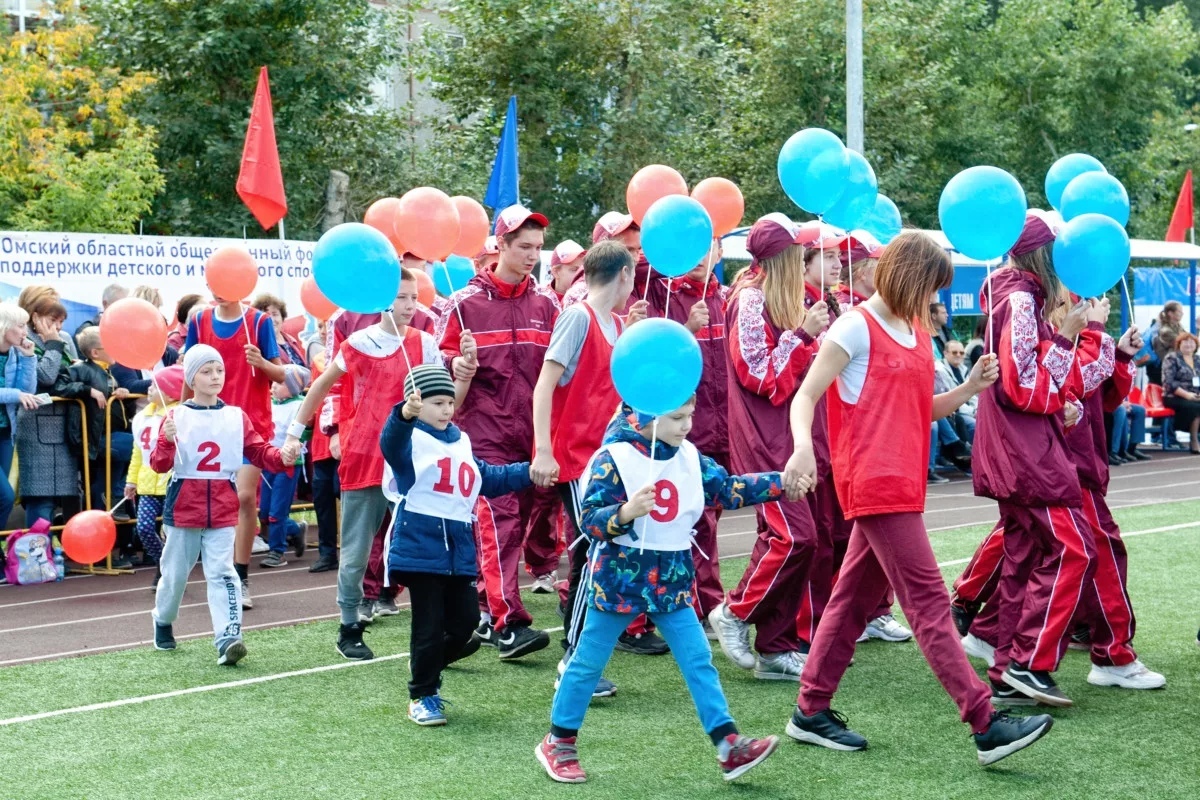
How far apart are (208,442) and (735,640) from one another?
2.85m

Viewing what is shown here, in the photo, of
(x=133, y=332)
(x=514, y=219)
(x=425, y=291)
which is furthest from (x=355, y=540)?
(x=425, y=291)

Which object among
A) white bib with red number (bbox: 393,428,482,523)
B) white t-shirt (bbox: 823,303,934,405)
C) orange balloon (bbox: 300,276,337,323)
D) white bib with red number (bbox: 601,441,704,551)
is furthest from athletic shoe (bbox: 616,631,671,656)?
orange balloon (bbox: 300,276,337,323)

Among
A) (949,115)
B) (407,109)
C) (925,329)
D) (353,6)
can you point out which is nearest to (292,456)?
(925,329)

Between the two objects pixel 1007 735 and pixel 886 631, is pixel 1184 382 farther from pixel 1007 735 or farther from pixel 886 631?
pixel 1007 735

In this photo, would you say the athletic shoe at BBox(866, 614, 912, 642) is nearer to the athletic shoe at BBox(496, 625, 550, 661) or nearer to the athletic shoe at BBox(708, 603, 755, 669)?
the athletic shoe at BBox(708, 603, 755, 669)

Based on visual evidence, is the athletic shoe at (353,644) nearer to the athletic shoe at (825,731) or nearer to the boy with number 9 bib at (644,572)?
the boy with number 9 bib at (644,572)

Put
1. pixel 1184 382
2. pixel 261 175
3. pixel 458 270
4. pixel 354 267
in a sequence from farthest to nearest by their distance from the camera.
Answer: pixel 1184 382, pixel 261 175, pixel 458 270, pixel 354 267

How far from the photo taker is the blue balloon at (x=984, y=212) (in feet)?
19.1

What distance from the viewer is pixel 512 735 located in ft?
19.2

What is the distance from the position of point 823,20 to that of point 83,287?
15194 millimetres

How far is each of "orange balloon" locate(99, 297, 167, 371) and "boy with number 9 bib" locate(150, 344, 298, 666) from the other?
99cm

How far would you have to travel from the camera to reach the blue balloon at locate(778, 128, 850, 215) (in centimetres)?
674

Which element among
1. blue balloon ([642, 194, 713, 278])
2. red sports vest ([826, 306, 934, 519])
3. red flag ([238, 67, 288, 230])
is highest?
red flag ([238, 67, 288, 230])

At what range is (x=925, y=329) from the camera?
18.3 feet
